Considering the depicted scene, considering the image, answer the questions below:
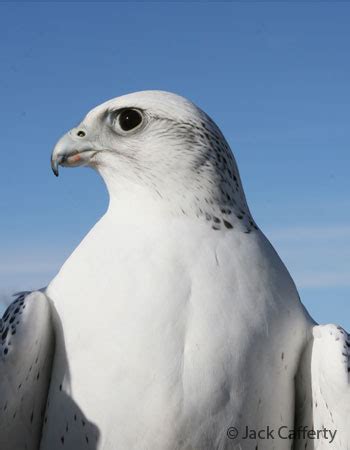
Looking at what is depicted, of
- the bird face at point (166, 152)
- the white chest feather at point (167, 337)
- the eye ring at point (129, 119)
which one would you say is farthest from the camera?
the eye ring at point (129, 119)

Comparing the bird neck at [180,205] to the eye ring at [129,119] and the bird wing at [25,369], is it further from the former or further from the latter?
the bird wing at [25,369]

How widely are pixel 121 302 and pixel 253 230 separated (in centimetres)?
94

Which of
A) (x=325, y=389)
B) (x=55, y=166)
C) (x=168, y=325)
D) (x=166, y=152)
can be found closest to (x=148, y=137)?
(x=166, y=152)

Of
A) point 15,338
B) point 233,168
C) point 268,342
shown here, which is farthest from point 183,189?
point 15,338

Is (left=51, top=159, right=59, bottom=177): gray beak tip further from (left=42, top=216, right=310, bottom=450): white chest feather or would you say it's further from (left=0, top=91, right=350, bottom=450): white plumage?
(left=42, top=216, right=310, bottom=450): white chest feather

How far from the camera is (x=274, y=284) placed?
14.3ft

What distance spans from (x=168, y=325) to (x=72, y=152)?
1.34 metres

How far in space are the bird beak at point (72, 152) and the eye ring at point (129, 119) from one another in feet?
0.82

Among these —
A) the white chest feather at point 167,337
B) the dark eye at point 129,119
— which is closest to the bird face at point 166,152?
the dark eye at point 129,119

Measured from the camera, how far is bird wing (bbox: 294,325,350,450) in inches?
167

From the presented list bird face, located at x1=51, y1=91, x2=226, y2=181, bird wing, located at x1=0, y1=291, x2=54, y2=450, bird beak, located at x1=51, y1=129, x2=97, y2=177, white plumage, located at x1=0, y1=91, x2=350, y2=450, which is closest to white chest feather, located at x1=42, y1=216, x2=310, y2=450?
white plumage, located at x1=0, y1=91, x2=350, y2=450

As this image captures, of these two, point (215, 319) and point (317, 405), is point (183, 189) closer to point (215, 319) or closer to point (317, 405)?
point (215, 319)

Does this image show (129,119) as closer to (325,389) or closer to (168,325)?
(168,325)

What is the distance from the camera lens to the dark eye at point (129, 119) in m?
4.54
